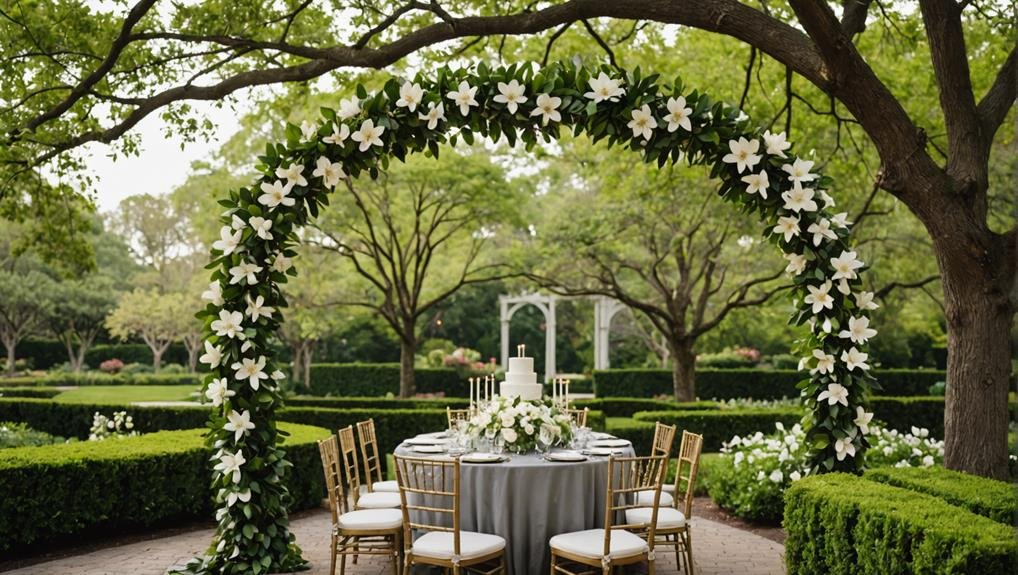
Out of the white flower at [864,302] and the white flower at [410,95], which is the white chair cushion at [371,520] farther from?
the white flower at [864,302]

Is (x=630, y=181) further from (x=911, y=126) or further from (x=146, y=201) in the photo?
(x=146, y=201)

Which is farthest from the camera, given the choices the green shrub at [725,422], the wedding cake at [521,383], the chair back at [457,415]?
the green shrub at [725,422]

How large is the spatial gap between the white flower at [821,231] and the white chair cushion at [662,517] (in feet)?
7.21

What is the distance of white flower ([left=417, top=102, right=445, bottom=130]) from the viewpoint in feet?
18.7

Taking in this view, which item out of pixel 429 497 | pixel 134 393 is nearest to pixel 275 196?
pixel 429 497

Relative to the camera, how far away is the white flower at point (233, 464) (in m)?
5.58

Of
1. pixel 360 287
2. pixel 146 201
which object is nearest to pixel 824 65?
pixel 360 287

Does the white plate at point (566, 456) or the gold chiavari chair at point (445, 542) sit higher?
the white plate at point (566, 456)

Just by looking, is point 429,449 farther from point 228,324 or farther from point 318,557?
point 228,324

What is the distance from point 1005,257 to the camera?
5793 millimetres

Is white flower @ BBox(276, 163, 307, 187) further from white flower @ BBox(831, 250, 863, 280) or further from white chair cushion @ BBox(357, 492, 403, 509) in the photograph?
white flower @ BBox(831, 250, 863, 280)

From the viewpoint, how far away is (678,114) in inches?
224

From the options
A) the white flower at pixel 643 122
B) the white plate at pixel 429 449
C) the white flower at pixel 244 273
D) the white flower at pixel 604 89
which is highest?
the white flower at pixel 604 89

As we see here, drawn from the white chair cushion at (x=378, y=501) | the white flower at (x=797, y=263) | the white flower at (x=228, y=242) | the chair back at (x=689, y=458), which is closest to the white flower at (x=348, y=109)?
the white flower at (x=228, y=242)
